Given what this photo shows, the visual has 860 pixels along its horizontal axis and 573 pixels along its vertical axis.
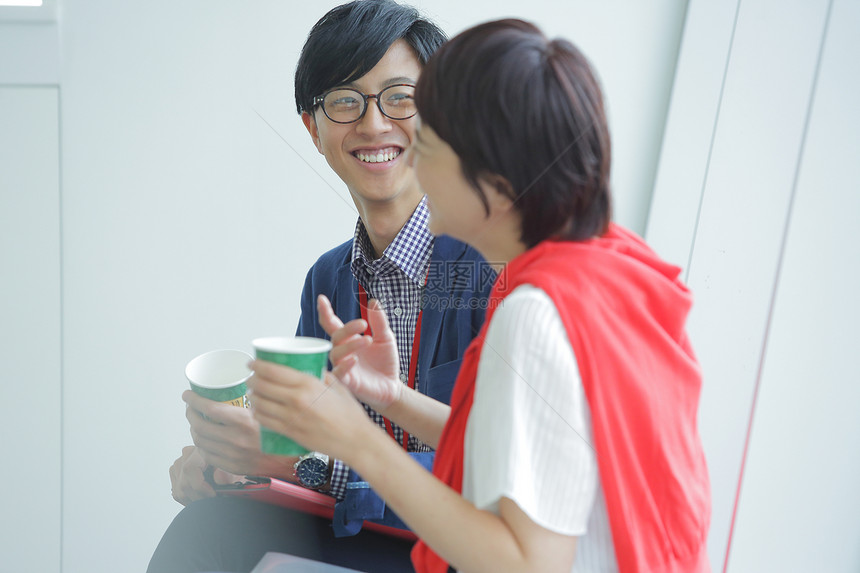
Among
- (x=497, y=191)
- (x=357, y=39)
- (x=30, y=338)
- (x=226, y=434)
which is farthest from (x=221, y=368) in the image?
(x=30, y=338)

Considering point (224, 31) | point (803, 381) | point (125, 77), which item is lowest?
point (803, 381)

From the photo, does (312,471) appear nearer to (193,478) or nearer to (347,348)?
(193,478)

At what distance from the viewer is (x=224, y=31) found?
1.43m

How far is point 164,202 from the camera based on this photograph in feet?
4.99

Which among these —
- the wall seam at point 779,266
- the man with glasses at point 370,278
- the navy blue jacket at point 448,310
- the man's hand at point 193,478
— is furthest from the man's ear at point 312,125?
the wall seam at point 779,266

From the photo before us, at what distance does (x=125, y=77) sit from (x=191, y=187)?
0.29m

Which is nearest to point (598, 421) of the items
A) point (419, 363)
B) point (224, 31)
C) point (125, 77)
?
point (419, 363)

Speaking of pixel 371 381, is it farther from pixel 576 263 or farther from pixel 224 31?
pixel 224 31

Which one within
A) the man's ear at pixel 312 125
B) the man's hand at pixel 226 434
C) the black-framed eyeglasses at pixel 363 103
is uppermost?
the black-framed eyeglasses at pixel 363 103

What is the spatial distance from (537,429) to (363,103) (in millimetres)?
686

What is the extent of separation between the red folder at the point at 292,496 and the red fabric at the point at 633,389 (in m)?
0.33

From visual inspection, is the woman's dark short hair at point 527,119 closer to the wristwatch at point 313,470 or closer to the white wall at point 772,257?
the wristwatch at point 313,470

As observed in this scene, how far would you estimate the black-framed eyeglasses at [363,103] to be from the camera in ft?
3.33

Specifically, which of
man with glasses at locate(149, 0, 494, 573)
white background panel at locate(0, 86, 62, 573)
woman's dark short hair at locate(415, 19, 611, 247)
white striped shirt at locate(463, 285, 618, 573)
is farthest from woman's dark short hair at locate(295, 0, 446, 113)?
white background panel at locate(0, 86, 62, 573)
